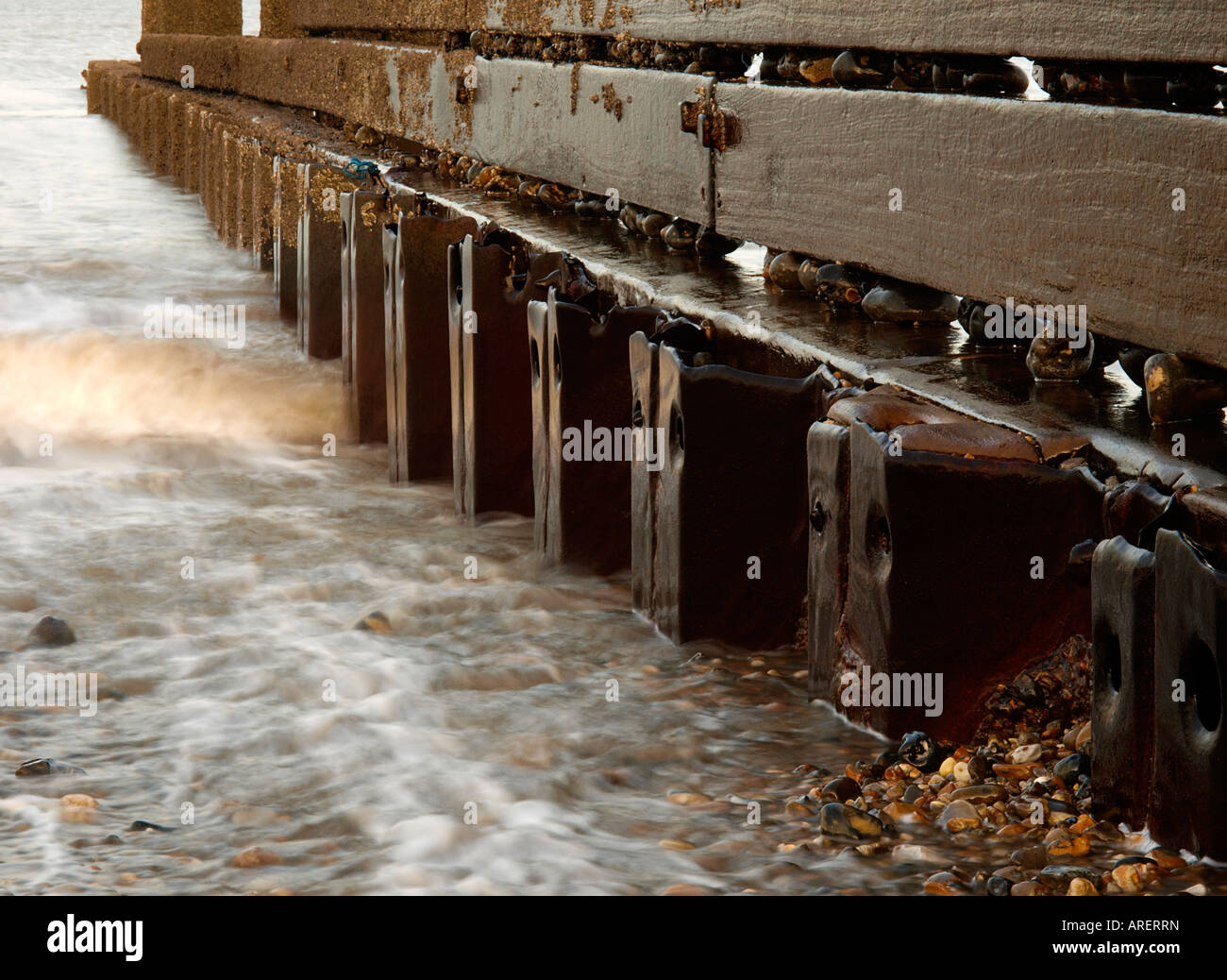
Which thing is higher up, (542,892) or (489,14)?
(489,14)

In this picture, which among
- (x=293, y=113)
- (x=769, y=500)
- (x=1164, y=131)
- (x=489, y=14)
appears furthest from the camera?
(x=293, y=113)

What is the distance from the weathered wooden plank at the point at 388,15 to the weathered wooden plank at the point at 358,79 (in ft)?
0.49

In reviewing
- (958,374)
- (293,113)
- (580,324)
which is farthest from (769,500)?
(293,113)

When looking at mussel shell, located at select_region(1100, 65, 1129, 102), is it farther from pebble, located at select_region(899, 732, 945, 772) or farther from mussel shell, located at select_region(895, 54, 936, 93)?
pebble, located at select_region(899, 732, 945, 772)

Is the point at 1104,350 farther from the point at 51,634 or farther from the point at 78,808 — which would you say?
the point at 51,634

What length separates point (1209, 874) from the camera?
2.53 metres

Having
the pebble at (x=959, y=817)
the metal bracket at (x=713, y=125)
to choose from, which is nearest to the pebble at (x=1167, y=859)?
the pebble at (x=959, y=817)

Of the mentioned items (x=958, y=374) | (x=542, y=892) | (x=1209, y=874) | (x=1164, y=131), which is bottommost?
(x=542, y=892)

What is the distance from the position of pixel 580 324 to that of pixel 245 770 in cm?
172

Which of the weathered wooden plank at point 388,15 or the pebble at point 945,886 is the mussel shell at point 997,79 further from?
the weathered wooden plank at point 388,15

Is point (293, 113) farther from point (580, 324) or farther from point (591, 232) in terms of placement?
point (580, 324)

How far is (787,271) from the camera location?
4.77m

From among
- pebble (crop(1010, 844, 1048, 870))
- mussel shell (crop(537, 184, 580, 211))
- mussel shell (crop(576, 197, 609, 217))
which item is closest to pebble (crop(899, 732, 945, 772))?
pebble (crop(1010, 844, 1048, 870))

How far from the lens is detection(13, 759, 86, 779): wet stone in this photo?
11.4 ft
